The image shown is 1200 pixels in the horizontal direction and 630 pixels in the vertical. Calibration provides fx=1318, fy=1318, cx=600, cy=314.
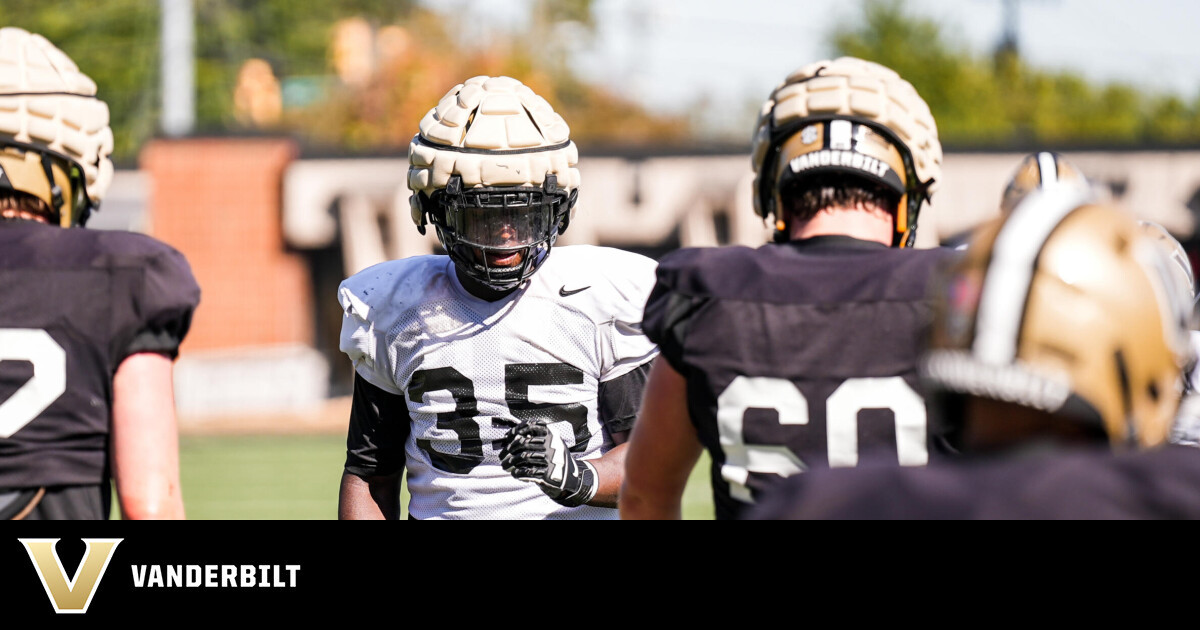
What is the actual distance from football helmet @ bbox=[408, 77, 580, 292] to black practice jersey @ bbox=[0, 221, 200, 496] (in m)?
0.69

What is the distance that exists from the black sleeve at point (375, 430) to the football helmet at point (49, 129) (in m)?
0.76

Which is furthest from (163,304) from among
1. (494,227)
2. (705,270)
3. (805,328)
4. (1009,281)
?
(1009,281)

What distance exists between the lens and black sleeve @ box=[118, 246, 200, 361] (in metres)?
2.58

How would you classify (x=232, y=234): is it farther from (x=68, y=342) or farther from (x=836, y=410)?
(x=836, y=410)

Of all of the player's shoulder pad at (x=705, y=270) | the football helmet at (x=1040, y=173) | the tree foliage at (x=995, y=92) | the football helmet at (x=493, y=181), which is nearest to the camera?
Answer: the player's shoulder pad at (x=705, y=270)

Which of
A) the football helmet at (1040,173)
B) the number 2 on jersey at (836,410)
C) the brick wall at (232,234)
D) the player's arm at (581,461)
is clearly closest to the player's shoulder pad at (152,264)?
the player's arm at (581,461)

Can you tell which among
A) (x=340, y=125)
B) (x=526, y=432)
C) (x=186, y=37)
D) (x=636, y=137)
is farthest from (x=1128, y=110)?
(x=526, y=432)

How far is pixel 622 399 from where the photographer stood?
10.3 feet

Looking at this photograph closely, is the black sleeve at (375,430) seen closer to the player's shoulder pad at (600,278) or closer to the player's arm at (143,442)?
the player's shoulder pad at (600,278)

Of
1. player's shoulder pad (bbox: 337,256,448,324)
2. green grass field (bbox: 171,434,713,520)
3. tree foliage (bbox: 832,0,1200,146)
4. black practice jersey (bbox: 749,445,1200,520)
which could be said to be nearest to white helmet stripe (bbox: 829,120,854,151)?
black practice jersey (bbox: 749,445,1200,520)

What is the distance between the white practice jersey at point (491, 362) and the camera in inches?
121

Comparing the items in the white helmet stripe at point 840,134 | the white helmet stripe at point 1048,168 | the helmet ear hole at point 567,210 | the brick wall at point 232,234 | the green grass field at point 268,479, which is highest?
the white helmet stripe at point 840,134

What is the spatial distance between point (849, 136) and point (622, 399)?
3.14ft

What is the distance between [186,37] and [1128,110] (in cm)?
2651
